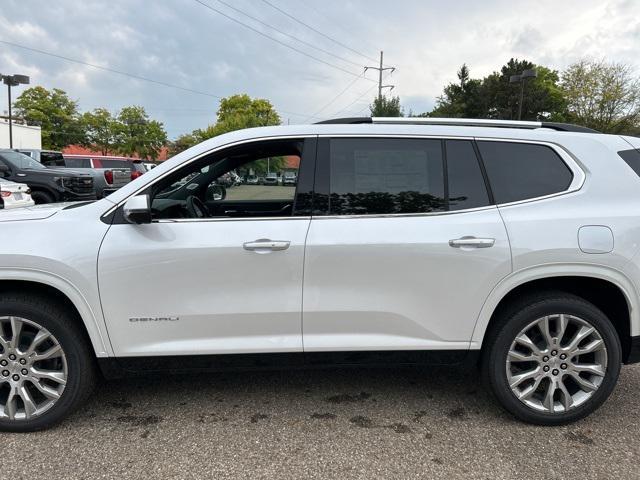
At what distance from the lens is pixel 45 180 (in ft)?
38.7

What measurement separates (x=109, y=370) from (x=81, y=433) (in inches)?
16.3

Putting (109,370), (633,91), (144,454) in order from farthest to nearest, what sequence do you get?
(633,91) → (109,370) → (144,454)

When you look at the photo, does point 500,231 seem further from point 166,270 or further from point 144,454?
point 144,454

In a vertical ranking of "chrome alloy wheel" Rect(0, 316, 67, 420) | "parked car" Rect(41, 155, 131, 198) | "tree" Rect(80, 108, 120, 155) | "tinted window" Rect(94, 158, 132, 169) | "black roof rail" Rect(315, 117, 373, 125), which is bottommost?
"chrome alloy wheel" Rect(0, 316, 67, 420)

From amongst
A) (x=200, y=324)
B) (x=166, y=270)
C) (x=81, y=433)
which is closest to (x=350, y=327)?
(x=200, y=324)

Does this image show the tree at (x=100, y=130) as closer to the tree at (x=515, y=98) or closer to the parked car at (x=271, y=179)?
the tree at (x=515, y=98)

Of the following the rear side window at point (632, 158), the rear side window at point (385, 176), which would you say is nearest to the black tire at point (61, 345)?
the rear side window at point (385, 176)

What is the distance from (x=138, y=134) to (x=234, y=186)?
70.2m

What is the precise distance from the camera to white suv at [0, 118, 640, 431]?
265 centimetres

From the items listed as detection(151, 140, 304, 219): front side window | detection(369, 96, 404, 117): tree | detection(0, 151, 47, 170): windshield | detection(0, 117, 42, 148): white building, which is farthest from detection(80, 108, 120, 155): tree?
detection(151, 140, 304, 219): front side window

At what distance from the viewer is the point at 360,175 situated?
9.25ft

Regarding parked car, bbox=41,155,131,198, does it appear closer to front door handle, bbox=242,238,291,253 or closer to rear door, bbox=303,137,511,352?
front door handle, bbox=242,238,291,253

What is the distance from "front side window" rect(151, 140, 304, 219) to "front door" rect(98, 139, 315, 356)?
6cm

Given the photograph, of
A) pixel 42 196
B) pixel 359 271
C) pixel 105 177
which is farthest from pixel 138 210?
pixel 105 177
